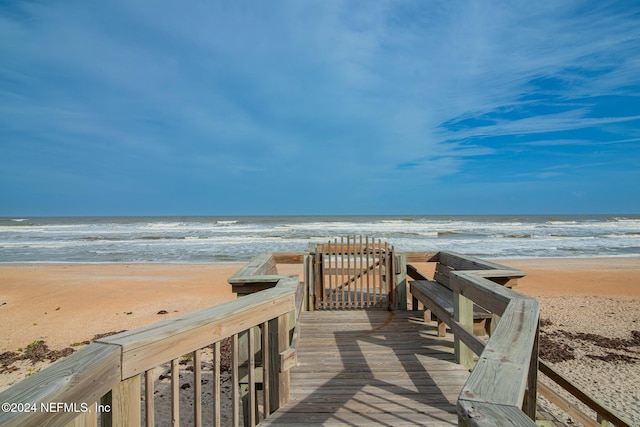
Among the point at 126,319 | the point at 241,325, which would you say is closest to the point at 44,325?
the point at 126,319

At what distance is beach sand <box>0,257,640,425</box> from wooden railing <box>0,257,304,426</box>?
16.5 feet

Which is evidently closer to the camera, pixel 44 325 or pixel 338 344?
pixel 338 344

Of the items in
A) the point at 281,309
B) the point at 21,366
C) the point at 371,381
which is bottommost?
the point at 21,366

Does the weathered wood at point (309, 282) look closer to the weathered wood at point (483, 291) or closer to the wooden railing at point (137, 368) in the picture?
the weathered wood at point (483, 291)

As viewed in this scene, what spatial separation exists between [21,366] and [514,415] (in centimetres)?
801

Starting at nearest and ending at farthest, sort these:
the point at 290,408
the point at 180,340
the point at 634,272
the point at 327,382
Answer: the point at 180,340
the point at 290,408
the point at 327,382
the point at 634,272

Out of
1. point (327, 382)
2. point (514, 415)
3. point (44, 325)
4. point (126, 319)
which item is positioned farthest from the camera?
point (126, 319)

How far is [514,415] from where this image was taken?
1.03m

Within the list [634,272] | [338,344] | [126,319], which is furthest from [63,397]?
[634,272]

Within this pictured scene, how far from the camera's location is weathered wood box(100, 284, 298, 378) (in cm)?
149

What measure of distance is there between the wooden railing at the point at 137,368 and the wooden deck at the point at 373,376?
0.71 meters

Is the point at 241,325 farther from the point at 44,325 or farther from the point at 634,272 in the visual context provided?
the point at 634,272

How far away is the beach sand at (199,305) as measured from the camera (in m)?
6.09

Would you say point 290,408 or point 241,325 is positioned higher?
point 241,325
